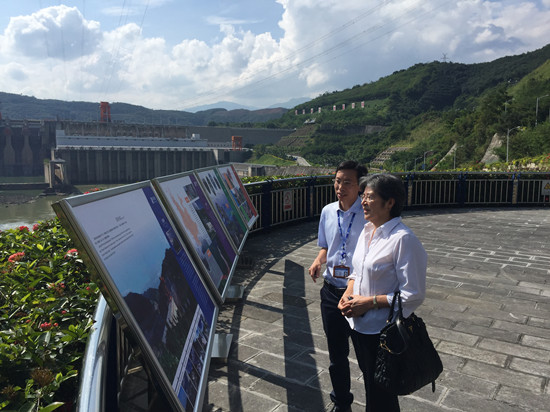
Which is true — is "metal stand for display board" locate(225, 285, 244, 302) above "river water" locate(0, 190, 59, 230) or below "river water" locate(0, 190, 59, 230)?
above

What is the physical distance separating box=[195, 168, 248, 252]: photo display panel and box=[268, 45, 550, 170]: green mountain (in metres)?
26.7

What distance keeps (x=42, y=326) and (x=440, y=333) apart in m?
4.07

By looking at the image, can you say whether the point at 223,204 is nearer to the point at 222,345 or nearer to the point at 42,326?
the point at 222,345

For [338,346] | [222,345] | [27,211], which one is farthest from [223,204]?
[27,211]

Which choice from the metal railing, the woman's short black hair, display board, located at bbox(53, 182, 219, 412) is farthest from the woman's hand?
the metal railing

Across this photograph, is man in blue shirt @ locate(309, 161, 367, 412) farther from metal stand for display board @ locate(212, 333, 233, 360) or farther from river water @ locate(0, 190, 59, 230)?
river water @ locate(0, 190, 59, 230)

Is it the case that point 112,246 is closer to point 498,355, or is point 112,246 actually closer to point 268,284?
point 498,355

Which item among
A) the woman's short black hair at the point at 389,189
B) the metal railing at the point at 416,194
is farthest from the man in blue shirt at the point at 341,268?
the metal railing at the point at 416,194

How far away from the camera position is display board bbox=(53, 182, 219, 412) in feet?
5.19

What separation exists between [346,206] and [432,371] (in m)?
1.31

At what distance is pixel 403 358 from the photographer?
2316 mm

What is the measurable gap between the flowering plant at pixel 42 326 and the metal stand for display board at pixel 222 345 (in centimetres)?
169

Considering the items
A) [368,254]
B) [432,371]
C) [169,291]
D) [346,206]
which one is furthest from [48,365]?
[346,206]

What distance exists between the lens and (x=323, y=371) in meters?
3.99
